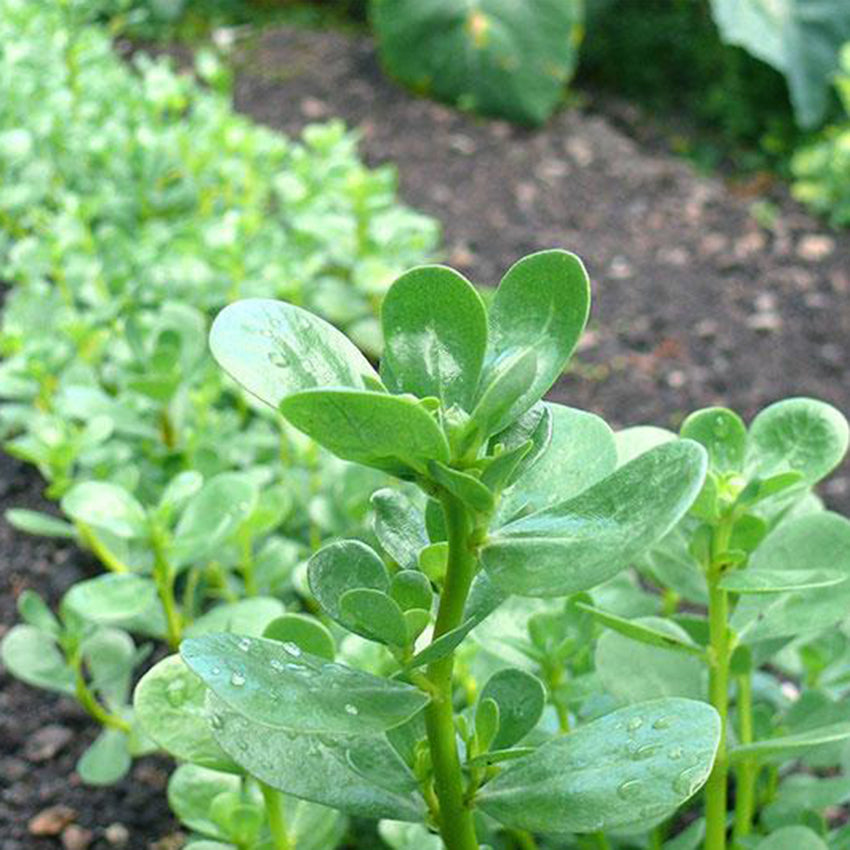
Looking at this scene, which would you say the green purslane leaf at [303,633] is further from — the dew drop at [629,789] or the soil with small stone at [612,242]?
the soil with small stone at [612,242]

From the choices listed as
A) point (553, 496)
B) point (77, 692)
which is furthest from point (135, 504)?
point (553, 496)

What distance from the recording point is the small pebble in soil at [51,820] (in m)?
1.41

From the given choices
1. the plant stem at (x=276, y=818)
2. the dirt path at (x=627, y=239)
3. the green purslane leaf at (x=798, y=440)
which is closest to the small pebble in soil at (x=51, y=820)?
the plant stem at (x=276, y=818)

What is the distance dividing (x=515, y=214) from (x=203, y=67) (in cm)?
85

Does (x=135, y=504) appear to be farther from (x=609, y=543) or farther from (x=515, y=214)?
(x=515, y=214)

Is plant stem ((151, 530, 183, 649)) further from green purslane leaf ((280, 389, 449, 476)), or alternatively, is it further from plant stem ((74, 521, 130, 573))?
green purslane leaf ((280, 389, 449, 476))

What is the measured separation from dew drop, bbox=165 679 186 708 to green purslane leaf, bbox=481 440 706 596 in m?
0.30

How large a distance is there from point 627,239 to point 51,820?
2.12 m

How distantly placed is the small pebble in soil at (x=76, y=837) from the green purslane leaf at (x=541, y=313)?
0.79 m

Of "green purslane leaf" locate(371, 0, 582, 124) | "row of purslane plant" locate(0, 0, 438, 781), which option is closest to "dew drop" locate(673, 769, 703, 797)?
"row of purslane plant" locate(0, 0, 438, 781)

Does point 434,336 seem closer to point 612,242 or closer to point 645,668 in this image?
point 645,668

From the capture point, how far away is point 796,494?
107 cm

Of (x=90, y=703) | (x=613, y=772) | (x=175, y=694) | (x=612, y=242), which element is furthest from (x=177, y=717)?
(x=612, y=242)

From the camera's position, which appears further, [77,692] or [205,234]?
[205,234]
